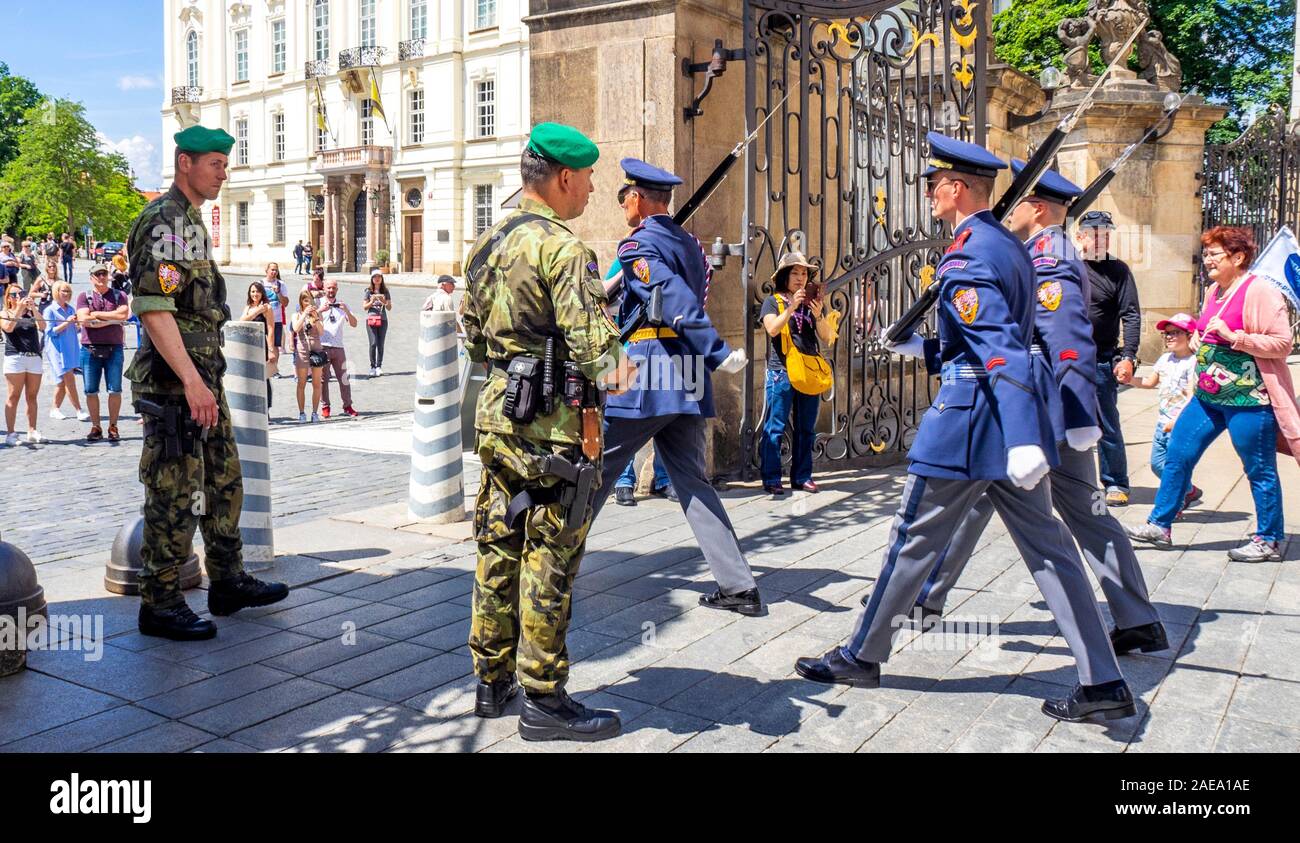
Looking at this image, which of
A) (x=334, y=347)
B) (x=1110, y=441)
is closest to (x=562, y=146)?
(x=1110, y=441)

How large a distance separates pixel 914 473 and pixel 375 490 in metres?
5.59

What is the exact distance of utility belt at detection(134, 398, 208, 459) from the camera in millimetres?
4844

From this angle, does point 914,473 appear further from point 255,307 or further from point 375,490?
point 255,307

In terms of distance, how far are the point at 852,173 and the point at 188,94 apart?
6129 cm

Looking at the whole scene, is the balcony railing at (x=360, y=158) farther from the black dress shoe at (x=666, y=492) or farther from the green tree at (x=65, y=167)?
the black dress shoe at (x=666, y=492)

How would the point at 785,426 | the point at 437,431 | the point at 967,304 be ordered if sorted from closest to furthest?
the point at 967,304 < the point at 437,431 < the point at 785,426

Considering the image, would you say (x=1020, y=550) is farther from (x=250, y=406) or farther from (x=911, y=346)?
(x=250, y=406)

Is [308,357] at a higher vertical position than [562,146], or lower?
lower

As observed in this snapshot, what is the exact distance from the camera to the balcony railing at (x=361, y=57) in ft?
170

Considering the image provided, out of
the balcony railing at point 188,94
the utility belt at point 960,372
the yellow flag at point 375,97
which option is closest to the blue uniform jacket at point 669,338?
the utility belt at point 960,372

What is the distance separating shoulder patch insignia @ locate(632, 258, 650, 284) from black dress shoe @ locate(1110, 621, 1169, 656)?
2554 mm

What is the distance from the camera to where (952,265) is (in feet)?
13.4

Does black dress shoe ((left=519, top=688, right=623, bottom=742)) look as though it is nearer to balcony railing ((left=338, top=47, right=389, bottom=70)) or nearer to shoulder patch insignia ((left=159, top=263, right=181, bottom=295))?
shoulder patch insignia ((left=159, top=263, right=181, bottom=295))

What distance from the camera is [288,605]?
5.47 m
